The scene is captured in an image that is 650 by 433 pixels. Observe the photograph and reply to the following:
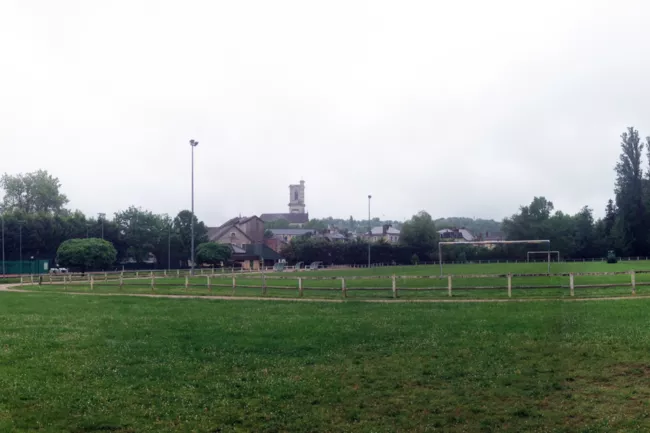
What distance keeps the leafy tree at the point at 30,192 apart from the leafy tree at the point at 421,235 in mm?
61148

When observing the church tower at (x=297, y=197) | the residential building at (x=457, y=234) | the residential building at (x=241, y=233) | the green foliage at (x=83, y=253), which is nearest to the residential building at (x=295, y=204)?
the church tower at (x=297, y=197)

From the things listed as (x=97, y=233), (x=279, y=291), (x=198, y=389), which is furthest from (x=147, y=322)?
(x=97, y=233)

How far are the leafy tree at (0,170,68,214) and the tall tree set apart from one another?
88389 millimetres

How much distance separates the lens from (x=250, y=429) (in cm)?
798

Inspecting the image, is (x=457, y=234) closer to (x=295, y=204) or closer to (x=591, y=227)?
(x=591, y=227)

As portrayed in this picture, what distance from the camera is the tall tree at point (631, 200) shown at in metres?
40.4

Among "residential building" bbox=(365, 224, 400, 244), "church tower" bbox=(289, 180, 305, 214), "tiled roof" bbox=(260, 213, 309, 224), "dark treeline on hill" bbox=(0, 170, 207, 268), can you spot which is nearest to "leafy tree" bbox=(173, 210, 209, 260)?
"dark treeline on hill" bbox=(0, 170, 207, 268)

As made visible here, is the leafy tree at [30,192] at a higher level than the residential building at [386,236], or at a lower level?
higher

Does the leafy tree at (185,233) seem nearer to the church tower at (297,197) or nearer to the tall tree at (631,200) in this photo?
the tall tree at (631,200)

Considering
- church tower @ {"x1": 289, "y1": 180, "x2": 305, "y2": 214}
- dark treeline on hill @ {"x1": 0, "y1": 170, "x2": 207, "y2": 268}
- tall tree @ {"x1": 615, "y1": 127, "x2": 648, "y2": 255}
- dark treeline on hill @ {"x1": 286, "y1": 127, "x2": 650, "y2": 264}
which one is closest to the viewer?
tall tree @ {"x1": 615, "y1": 127, "x2": 648, "y2": 255}

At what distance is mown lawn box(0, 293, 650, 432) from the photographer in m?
8.21

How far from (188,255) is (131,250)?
8.16 m

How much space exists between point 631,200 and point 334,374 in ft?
160

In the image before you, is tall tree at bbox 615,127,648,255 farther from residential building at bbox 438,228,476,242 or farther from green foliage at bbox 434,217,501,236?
residential building at bbox 438,228,476,242
